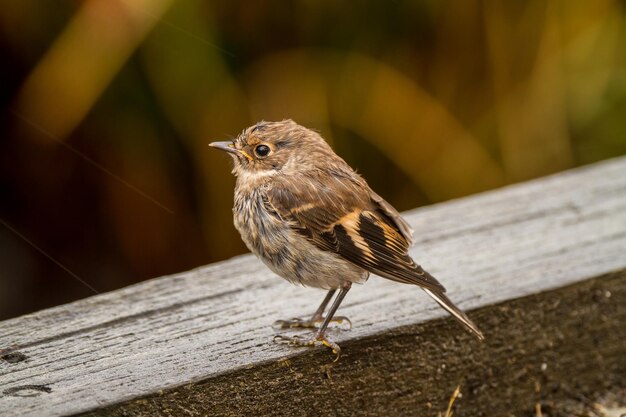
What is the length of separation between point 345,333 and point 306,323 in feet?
0.52

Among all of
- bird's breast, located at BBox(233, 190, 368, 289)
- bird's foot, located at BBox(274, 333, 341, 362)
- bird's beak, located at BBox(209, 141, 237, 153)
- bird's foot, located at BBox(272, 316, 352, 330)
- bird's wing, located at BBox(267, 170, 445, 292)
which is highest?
bird's beak, located at BBox(209, 141, 237, 153)

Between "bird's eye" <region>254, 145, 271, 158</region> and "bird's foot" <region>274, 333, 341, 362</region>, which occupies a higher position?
"bird's eye" <region>254, 145, 271, 158</region>

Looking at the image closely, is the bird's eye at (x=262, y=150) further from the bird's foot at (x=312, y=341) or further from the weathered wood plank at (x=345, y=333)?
the bird's foot at (x=312, y=341)

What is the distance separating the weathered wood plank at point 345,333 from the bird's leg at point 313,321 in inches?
1.6

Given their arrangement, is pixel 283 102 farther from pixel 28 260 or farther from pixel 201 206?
pixel 28 260

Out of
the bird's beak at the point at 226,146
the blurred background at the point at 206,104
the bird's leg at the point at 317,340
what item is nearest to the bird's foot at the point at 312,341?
the bird's leg at the point at 317,340

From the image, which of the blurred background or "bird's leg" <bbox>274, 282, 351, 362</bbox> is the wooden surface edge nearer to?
"bird's leg" <bbox>274, 282, 351, 362</bbox>

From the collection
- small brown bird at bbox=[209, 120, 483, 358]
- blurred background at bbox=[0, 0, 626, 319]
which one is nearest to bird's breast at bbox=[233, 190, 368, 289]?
small brown bird at bbox=[209, 120, 483, 358]

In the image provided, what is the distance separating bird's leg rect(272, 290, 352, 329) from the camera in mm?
3068

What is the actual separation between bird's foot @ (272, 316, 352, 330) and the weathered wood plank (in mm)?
34

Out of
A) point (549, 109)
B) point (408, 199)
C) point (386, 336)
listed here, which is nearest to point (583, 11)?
point (549, 109)

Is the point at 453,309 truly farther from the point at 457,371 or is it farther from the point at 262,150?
the point at 262,150

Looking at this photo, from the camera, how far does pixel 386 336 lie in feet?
9.79

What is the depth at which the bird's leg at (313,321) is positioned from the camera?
307 cm
